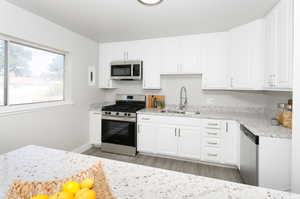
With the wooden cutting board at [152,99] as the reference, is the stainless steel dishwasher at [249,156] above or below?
below

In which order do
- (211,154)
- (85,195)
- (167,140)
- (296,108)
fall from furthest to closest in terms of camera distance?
(167,140) < (211,154) < (296,108) < (85,195)

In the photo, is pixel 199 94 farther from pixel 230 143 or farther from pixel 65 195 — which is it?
pixel 65 195

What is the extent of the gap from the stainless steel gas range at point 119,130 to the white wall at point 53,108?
0.49 m

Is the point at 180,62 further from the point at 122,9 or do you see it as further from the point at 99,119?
the point at 99,119

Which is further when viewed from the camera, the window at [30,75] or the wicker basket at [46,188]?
the window at [30,75]

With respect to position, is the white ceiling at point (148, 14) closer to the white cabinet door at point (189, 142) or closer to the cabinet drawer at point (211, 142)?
the white cabinet door at point (189, 142)

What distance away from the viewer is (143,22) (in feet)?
7.70

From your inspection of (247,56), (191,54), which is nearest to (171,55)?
(191,54)

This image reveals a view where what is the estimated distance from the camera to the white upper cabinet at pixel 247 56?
2155mm

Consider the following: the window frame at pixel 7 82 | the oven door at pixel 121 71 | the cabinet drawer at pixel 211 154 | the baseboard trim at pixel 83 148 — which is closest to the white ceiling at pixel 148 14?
the window frame at pixel 7 82

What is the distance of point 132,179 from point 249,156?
69.3 inches

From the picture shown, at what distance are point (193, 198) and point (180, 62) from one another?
2605mm

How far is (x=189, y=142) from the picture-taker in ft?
8.65

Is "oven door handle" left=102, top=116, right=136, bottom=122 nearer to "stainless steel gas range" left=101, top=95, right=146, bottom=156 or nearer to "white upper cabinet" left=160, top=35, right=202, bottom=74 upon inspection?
"stainless steel gas range" left=101, top=95, right=146, bottom=156
